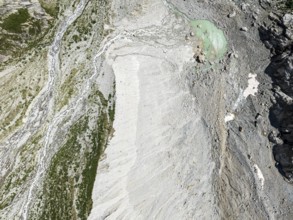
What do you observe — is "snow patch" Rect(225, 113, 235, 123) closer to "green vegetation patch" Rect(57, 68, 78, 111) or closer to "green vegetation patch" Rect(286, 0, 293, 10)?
"green vegetation patch" Rect(286, 0, 293, 10)

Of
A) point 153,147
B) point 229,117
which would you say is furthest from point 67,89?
point 229,117

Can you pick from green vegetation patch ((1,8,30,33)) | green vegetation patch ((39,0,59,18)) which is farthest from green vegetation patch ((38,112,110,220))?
green vegetation patch ((39,0,59,18))

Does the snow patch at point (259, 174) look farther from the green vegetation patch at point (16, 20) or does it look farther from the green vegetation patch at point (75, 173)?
the green vegetation patch at point (16, 20)

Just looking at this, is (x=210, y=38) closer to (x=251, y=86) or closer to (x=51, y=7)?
(x=251, y=86)

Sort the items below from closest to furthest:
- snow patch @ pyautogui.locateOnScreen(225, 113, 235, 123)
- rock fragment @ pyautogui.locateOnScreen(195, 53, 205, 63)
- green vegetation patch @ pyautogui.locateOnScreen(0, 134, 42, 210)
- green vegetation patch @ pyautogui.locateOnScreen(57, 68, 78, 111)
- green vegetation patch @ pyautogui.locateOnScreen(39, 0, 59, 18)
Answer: green vegetation patch @ pyautogui.locateOnScreen(0, 134, 42, 210) → green vegetation patch @ pyautogui.locateOnScreen(57, 68, 78, 111) → green vegetation patch @ pyautogui.locateOnScreen(39, 0, 59, 18) → snow patch @ pyautogui.locateOnScreen(225, 113, 235, 123) → rock fragment @ pyautogui.locateOnScreen(195, 53, 205, 63)

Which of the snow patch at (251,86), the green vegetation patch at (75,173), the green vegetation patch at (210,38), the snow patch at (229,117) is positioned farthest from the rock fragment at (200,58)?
the green vegetation patch at (75,173)

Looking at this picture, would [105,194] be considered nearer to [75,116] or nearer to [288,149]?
[75,116]
